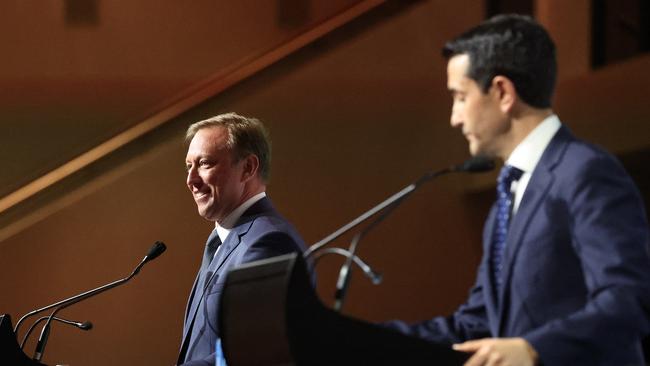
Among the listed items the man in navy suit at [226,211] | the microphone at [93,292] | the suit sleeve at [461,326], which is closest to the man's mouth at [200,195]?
the man in navy suit at [226,211]

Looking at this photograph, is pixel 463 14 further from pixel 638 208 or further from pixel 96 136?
pixel 638 208

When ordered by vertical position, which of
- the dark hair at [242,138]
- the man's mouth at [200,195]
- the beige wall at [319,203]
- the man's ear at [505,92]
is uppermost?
the man's ear at [505,92]

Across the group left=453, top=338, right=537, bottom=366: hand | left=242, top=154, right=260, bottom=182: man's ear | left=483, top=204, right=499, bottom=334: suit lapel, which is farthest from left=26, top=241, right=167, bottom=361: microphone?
left=453, top=338, right=537, bottom=366: hand

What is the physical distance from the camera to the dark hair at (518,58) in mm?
2096

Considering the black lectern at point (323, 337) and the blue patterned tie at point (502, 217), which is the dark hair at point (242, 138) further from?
the black lectern at point (323, 337)

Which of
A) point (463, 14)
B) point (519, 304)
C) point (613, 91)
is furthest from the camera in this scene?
point (463, 14)

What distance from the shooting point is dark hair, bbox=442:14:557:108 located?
2096 mm

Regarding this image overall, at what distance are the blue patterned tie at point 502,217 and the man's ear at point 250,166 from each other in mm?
1417

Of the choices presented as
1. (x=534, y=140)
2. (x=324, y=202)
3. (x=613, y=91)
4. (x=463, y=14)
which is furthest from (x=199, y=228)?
(x=534, y=140)

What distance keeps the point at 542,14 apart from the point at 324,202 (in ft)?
3.81

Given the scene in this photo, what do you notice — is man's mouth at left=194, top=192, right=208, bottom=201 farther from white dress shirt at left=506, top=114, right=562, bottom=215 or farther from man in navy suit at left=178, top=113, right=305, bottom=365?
white dress shirt at left=506, top=114, right=562, bottom=215

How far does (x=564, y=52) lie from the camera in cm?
455

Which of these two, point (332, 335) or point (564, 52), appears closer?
point (332, 335)

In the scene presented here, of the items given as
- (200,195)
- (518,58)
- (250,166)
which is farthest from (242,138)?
(518,58)
